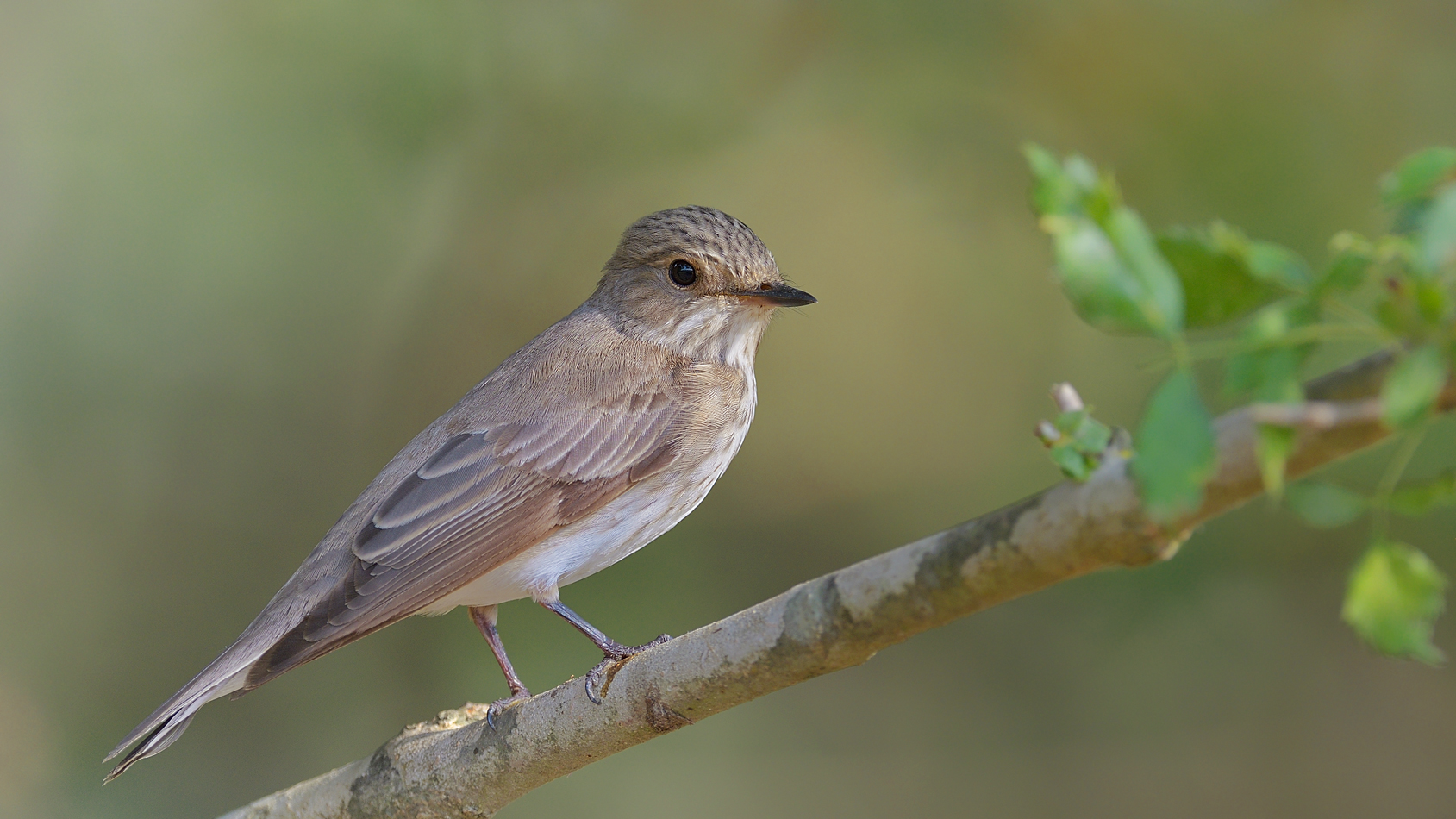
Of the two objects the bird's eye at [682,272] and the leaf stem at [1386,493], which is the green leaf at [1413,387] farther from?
the bird's eye at [682,272]

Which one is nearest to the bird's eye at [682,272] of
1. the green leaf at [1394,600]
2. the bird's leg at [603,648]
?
the bird's leg at [603,648]

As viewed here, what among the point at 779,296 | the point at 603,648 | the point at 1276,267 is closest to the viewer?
the point at 1276,267

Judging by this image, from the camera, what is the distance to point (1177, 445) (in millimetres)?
1203

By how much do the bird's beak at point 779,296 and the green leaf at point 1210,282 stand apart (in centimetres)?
264

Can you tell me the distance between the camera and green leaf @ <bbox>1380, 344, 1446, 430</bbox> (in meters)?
1.08

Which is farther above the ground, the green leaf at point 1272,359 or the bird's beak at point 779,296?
the bird's beak at point 779,296

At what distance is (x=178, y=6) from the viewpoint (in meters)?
6.60

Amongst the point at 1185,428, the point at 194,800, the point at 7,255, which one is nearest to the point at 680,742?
the point at 194,800

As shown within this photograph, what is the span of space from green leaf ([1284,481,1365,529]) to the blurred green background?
4.24 meters

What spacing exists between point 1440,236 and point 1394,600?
393 millimetres

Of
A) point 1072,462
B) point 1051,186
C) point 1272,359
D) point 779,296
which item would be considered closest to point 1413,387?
point 1272,359

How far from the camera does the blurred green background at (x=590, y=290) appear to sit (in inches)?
217

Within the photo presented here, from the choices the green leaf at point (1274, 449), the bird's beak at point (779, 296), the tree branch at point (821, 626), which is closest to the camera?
the green leaf at point (1274, 449)

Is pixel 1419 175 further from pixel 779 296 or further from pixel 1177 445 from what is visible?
pixel 779 296
